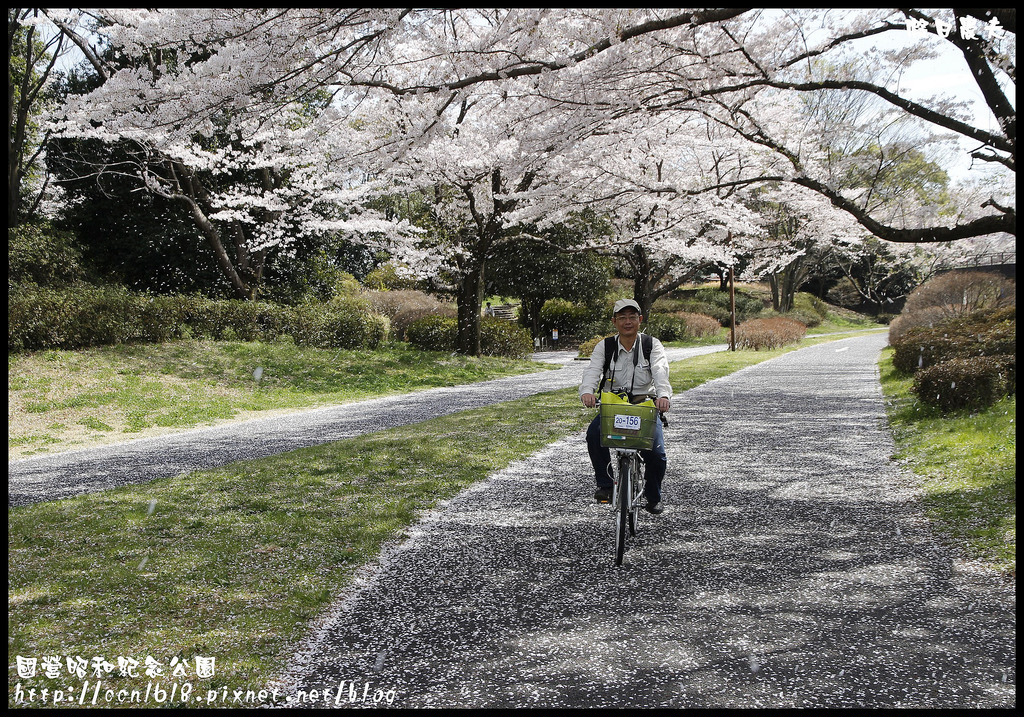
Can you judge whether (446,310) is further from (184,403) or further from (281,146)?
(184,403)

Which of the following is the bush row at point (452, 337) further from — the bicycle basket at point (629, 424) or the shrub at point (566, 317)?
the bicycle basket at point (629, 424)

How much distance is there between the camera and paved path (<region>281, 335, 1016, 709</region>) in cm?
304

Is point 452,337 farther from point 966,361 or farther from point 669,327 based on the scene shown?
point 669,327

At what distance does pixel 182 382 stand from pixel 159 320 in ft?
9.66

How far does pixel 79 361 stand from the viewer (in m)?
14.1

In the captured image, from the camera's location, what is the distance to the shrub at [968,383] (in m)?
9.20

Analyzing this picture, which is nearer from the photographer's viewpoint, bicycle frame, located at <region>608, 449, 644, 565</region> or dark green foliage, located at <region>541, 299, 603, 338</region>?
bicycle frame, located at <region>608, 449, 644, 565</region>

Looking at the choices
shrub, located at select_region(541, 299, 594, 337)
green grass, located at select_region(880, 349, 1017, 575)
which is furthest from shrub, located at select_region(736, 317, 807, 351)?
green grass, located at select_region(880, 349, 1017, 575)

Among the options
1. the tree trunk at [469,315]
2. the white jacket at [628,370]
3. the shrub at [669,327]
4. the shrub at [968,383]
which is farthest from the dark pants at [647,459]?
the shrub at [669,327]

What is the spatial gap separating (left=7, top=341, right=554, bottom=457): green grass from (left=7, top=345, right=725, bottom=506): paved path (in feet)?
3.22

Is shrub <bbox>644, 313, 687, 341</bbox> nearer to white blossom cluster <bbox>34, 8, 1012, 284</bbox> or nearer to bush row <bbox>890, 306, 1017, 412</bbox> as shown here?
white blossom cluster <bbox>34, 8, 1012, 284</bbox>

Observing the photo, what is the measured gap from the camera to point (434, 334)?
72.8 ft

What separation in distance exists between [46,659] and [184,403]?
34.1 ft

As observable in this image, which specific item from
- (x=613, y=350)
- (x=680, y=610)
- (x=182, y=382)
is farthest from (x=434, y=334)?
(x=680, y=610)
